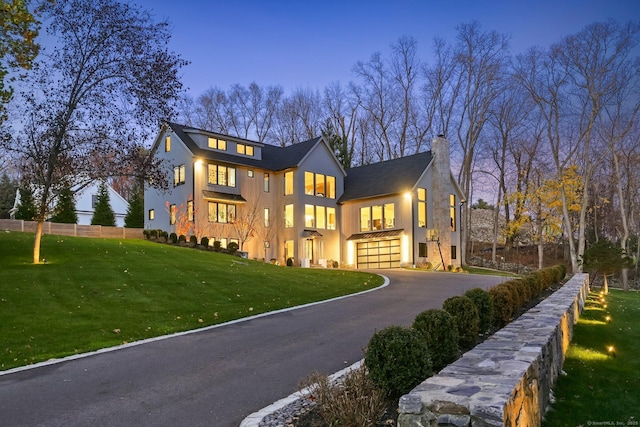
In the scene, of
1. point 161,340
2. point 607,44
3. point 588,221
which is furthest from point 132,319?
point 588,221

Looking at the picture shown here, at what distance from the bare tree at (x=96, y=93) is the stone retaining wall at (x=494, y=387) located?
14.9 metres

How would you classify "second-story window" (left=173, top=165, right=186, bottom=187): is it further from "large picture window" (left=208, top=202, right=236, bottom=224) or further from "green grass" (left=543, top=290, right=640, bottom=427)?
"green grass" (left=543, top=290, right=640, bottom=427)

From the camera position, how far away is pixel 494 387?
3963 mm

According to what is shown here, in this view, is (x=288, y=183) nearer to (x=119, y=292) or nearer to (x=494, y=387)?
(x=119, y=292)

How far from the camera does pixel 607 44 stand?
A: 1058 inches

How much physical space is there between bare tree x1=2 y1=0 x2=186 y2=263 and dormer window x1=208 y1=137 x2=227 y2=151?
1302cm

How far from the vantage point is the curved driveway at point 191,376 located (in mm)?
5492

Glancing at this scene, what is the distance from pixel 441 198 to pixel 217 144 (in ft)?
51.5

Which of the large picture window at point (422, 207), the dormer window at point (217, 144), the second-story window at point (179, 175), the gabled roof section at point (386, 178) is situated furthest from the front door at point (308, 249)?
the second-story window at point (179, 175)

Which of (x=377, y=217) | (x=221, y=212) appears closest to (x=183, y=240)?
(x=221, y=212)

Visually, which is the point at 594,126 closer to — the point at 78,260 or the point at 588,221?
the point at 588,221

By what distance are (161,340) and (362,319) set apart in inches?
181

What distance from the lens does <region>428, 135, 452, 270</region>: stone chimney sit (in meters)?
32.1

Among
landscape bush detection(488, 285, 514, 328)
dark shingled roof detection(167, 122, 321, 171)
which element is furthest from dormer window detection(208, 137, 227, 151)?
landscape bush detection(488, 285, 514, 328)
